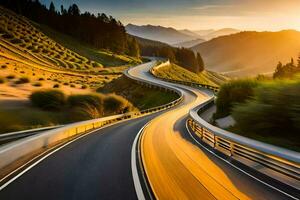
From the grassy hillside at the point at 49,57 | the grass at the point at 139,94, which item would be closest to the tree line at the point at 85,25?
the grassy hillside at the point at 49,57

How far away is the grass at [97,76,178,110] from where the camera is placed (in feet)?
210

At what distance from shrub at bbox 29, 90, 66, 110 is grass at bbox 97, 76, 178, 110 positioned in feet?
105

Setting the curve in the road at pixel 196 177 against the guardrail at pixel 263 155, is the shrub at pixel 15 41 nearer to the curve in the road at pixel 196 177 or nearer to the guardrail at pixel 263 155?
the curve in the road at pixel 196 177

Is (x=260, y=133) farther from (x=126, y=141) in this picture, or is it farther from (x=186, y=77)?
(x=186, y=77)

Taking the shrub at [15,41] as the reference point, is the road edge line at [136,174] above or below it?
above

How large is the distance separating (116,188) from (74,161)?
3.90 m

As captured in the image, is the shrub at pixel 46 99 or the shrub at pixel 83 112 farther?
the shrub at pixel 83 112

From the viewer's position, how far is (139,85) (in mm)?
75625

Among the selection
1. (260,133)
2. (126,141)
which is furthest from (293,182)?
(126,141)

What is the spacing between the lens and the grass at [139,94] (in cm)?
6406

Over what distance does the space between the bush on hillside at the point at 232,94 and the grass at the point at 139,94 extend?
32272mm

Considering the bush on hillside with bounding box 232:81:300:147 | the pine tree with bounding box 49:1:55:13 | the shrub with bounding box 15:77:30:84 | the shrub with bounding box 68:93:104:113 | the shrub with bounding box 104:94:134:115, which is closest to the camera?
the bush on hillside with bounding box 232:81:300:147

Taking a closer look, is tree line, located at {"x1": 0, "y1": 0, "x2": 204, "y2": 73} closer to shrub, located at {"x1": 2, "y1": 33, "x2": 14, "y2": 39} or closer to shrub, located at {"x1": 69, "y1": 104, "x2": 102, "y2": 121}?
shrub, located at {"x1": 2, "y1": 33, "x2": 14, "y2": 39}

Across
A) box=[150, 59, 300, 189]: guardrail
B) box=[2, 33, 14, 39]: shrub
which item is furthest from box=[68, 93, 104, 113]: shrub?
box=[2, 33, 14, 39]: shrub
